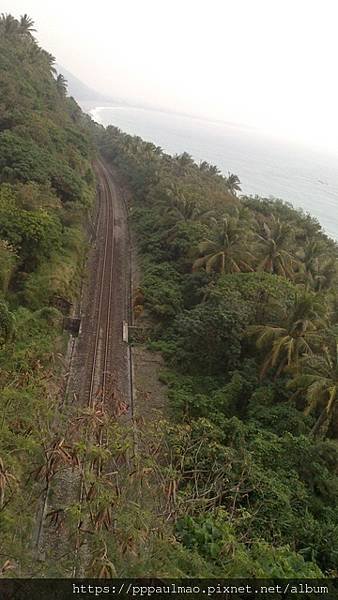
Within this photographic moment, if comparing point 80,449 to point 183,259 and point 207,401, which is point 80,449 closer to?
point 207,401

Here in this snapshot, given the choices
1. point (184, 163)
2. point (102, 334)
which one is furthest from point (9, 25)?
point (102, 334)

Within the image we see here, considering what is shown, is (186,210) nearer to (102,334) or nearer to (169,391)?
(102,334)

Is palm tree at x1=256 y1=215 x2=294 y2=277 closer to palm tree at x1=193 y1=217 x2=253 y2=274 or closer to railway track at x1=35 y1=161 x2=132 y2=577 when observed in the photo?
palm tree at x1=193 y1=217 x2=253 y2=274

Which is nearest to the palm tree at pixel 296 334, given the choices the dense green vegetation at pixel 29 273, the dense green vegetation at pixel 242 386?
the dense green vegetation at pixel 242 386

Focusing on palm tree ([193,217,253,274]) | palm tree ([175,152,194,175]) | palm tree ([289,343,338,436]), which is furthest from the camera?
palm tree ([175,152,194,175])

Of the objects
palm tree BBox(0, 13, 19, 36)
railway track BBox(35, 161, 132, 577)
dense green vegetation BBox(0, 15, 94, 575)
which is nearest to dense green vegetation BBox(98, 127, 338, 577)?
railway track BBox(35, 161, 132, 577)

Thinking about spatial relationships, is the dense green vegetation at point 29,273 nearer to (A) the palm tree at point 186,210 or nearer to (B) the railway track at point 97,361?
(B) the railway track at point 97,361
